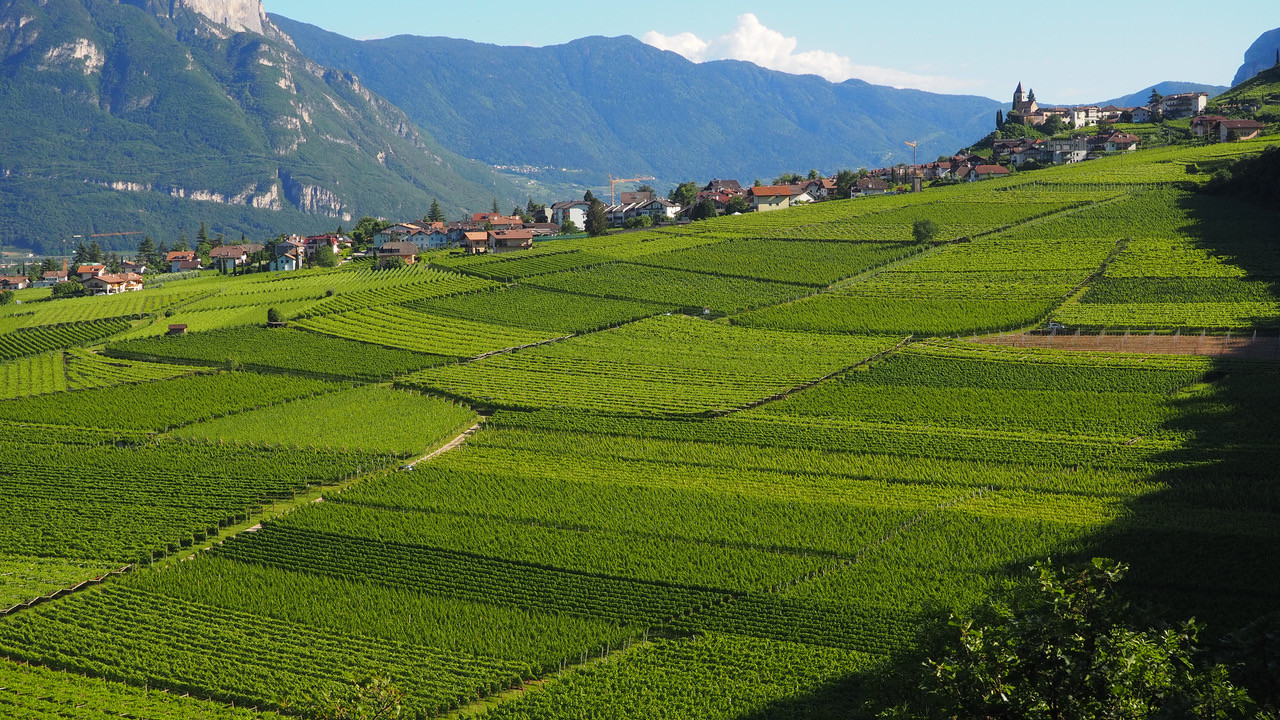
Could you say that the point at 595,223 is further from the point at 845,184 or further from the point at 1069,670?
the point at 1069,670

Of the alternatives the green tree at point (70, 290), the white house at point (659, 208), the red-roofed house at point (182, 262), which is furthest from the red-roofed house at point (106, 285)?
the white house at point (659, 208)

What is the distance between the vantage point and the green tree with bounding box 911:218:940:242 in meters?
109

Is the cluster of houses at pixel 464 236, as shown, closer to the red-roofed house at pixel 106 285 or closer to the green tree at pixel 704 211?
the green tree at pixel 704 211

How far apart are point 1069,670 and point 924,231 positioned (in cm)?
9324

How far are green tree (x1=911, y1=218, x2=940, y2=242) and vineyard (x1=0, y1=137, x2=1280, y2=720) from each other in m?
10.4

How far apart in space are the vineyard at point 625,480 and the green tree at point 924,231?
10370 millimetres

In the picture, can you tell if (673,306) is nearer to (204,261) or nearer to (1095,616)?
(1095,616)

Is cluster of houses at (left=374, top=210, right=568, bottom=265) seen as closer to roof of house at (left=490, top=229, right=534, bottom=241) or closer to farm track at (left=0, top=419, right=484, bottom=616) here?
→ roof of house at (left=490, top=229, right=534, bottom=241)

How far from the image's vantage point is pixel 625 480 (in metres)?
49.6

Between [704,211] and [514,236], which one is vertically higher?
[704,211]

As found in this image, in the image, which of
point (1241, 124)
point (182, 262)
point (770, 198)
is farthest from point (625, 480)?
point (182, 262)

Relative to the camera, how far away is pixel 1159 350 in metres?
66.2

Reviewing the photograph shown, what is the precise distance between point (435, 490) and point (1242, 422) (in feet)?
123

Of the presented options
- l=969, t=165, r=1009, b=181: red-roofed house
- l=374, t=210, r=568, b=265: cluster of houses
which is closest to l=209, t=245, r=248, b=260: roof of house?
l=374, t=210, r=568, b=265: cluster of houses
